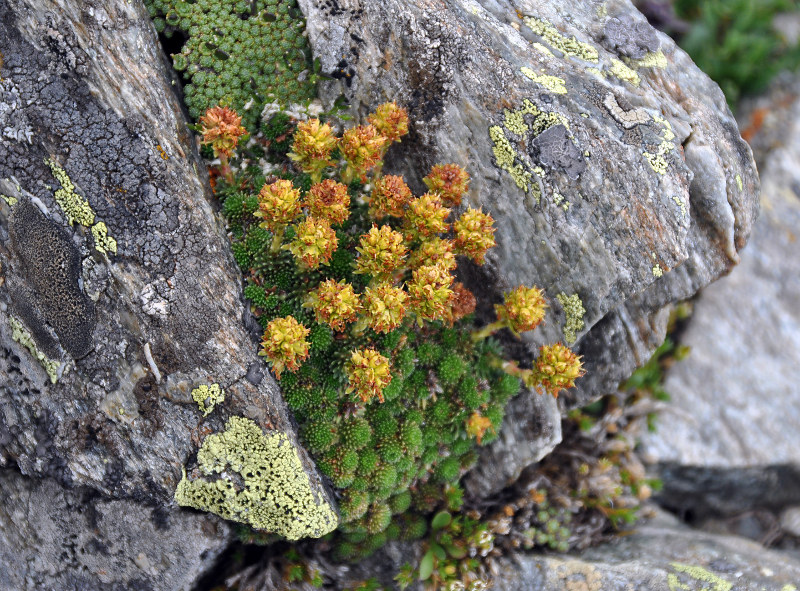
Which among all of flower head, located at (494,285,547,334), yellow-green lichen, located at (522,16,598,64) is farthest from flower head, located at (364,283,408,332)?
yellow-green lichen, located at (522,16,598,64)

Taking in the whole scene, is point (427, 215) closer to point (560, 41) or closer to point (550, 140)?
point (550, 140)

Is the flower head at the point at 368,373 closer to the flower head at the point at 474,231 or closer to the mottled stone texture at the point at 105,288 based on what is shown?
the mottled stone texture at the point at 105,288

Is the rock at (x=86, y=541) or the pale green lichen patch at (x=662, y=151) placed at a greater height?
the pale green lichen patch at (x=662, y=151)

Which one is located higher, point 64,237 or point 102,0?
point 102,0

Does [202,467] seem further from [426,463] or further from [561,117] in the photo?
[561,117]

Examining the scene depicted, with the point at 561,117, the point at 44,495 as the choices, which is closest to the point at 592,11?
the point at 561,117

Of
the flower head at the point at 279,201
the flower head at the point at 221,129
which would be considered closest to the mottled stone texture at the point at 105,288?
the flower head at the point at 221,129

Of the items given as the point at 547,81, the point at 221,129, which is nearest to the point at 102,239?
the point at 221,129

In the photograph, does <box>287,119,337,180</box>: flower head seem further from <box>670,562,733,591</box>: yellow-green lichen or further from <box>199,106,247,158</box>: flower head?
<box>670,562,733,591</box>: yellow-green lichen
